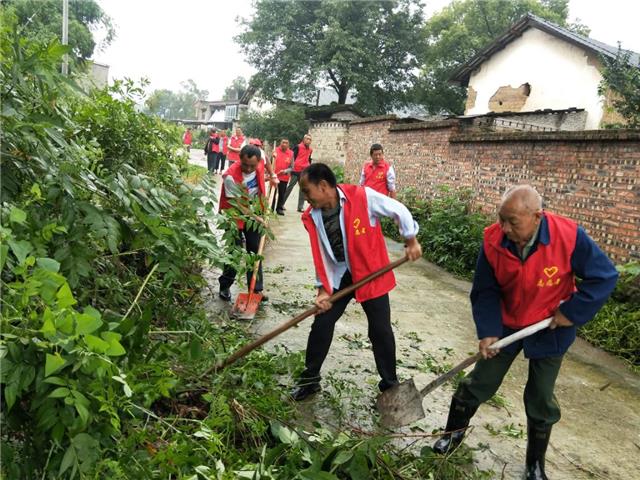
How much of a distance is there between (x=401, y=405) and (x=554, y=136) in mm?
5774

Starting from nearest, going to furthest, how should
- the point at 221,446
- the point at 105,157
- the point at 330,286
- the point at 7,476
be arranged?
the point at 7,476 < the point at 221,446 < the point at 330,286 < the point at 105,157

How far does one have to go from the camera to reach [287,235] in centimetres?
974

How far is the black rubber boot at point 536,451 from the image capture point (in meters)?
2.91

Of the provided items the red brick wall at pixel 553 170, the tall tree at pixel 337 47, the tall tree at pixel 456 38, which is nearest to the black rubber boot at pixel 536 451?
the red brick wall at pixel 553 170

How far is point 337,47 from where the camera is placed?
2720 centimetres

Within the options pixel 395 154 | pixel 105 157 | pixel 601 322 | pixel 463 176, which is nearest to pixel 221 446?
pixel 105 157

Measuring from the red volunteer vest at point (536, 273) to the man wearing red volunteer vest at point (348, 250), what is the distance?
562 millimetres

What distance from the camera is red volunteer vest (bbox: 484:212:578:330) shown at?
272 cm

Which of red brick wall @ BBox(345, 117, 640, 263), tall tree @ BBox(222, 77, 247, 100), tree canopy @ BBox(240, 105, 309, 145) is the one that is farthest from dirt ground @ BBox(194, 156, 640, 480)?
tall tree @ BBox(222, 77, 247, 100)

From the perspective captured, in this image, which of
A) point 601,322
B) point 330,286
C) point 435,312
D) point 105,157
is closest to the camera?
point 330,286

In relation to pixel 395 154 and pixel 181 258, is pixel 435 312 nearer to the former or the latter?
pixel 181 258

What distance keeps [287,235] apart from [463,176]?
358 centimetres

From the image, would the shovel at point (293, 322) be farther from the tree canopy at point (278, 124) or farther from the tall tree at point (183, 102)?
the tall tree at point (183, 102)

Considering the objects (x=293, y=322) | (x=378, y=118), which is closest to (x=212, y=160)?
(x=378, y=118)
